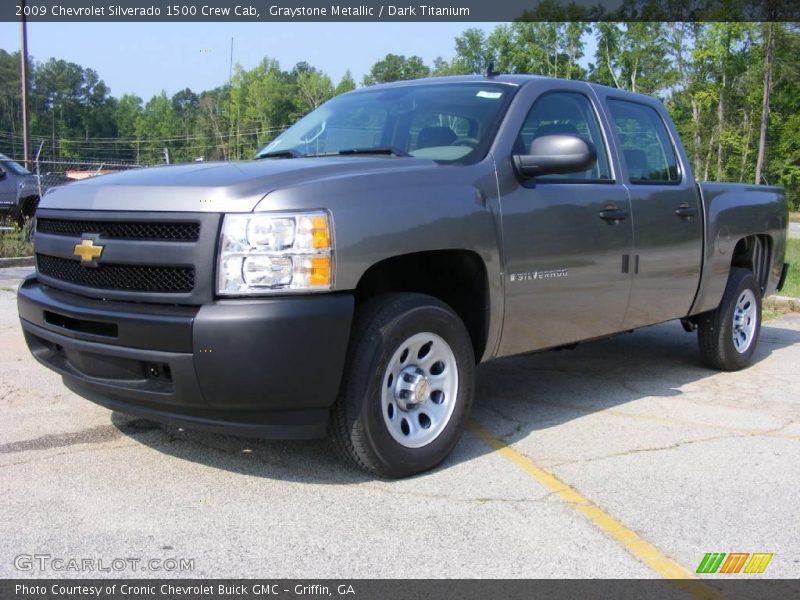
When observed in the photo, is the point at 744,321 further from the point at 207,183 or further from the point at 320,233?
the point at 207,183

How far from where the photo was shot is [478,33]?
232 ft

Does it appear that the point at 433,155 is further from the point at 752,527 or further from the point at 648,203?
the point at 752,527

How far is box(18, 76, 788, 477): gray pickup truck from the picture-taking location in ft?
11.1

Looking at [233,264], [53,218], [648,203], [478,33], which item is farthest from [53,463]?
[478,33]

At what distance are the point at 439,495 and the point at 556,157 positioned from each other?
177 centimetres

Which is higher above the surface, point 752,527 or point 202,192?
point 202,192

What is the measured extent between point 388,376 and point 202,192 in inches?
44.7

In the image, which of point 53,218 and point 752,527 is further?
point 53,218

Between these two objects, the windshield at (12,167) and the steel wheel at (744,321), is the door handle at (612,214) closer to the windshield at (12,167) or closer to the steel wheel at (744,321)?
the steel wheel at (744,321)

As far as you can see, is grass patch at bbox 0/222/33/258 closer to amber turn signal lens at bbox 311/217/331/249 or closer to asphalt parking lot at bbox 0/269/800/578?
asphalt parking lot at bbox 0/269/800/578

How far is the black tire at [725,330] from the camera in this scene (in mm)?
6348

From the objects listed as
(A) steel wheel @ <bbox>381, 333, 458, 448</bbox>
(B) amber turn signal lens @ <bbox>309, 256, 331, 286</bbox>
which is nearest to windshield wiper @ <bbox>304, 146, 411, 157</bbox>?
(A) steel wheel @ <bbox>381, 333, 458, 448</bbox>

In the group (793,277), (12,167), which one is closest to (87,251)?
(793,277)
